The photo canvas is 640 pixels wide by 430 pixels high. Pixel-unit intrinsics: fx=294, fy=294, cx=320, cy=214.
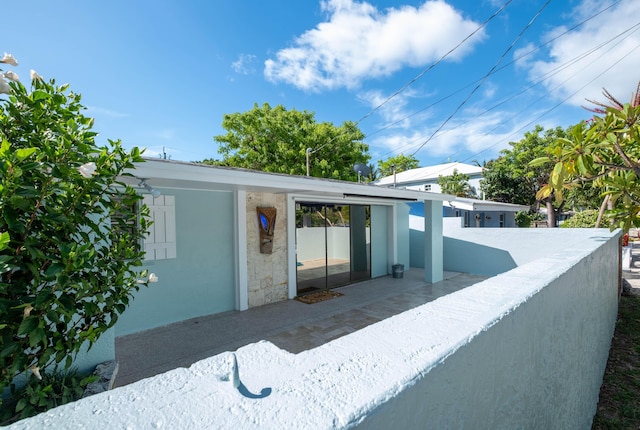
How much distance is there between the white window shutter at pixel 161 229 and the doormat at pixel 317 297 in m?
3.92

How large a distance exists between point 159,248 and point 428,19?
1055 centimetres

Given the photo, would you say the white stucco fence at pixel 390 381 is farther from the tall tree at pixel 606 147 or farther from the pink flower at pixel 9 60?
the tall tree at pixel 606 147

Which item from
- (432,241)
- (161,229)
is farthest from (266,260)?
(432,241)

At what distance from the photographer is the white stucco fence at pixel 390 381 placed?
0.81 metres

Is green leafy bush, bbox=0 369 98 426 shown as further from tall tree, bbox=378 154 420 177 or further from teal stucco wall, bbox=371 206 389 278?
tall tree, bbox=378 154 420 177

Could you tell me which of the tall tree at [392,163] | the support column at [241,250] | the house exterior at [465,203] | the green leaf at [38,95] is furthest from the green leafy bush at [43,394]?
the tall tree at [392,163]

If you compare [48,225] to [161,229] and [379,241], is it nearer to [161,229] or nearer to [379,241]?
[161,229]

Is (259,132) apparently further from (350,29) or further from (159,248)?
(159,248)

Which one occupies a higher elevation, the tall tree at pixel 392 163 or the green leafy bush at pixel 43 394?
the tall tree at pixel 392 163

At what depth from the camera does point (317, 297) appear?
365 inches

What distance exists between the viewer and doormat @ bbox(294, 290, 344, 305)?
8.88 metres

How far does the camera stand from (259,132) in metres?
24.7

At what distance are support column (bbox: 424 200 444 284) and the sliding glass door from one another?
2.28m

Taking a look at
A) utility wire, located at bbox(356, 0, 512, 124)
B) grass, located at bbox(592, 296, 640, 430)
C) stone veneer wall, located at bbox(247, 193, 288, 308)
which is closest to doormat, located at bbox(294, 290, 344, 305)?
stone veneer wall, located at bbox(247, 193, 288, 308)
